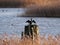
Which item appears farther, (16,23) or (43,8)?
(16,23)

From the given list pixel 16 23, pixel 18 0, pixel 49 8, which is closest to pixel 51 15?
pixel 49 8

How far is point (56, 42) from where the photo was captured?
4.34ft

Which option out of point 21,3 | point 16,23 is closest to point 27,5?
point 21,3

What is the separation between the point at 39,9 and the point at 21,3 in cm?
7

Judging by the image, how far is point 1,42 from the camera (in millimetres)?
1299

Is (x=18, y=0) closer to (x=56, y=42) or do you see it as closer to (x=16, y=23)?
(x=56, y=42)

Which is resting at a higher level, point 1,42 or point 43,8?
point 43,8

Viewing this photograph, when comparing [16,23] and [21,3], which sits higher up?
[21,3]

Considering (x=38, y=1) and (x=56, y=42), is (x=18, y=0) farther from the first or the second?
A: (x=56, y=42)

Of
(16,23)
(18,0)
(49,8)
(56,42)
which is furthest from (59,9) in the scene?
(16,23)

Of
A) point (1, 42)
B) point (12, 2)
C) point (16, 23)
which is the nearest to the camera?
point (12, 2)

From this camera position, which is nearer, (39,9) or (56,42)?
(39,9)

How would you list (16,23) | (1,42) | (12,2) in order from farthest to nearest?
(16,23)
(1,42)
(12,2)

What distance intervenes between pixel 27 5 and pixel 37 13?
8 centimetres
